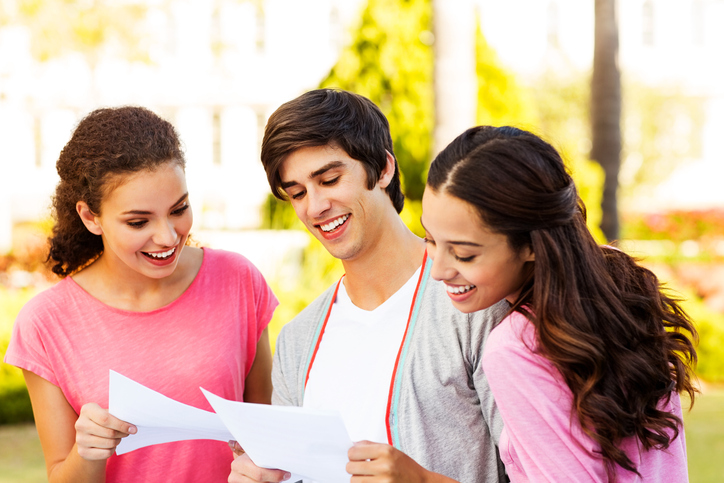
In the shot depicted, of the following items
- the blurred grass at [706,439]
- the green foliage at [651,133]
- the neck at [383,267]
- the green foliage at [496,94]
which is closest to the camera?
the neck at [383,267]

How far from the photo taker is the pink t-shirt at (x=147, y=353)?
7.48 ft

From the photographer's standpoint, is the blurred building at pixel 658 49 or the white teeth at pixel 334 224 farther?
the blurred building at pixel 658 49

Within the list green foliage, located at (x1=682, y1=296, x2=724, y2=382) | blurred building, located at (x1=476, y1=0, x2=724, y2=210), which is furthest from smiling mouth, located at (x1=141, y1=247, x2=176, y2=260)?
blurred building, located at (x1=476, y1=0, x2=724, y2=210)

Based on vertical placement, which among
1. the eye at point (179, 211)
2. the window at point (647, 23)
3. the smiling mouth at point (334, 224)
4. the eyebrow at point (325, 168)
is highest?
the window at point (647, 23)

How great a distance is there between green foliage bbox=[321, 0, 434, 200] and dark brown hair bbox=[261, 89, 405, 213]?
15.0ft

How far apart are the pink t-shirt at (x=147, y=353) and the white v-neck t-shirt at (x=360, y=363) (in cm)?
39

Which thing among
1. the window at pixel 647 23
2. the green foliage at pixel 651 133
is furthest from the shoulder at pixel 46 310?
the window at pixel 647 23

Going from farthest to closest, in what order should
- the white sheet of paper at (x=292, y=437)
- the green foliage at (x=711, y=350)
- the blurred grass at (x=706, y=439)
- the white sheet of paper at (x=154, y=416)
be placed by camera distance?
the green foliage at (x=711, y=350) → the blurred grass at (x=706, y=439) → the white sheet of paper at (x=154, y=416) → the white sheet of paper at (x=292, y=437)

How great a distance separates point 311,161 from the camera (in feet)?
7.03

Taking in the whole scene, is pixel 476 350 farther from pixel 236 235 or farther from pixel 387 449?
pixel 236 235

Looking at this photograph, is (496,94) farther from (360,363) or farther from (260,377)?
(360,363)

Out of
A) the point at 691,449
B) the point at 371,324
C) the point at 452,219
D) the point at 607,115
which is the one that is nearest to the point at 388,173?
the point at 371,324

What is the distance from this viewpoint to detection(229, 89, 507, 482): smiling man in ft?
6.37

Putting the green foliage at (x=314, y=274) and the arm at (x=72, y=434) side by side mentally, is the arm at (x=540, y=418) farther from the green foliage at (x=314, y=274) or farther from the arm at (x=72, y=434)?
the green foliage at (x=314, y=274)
